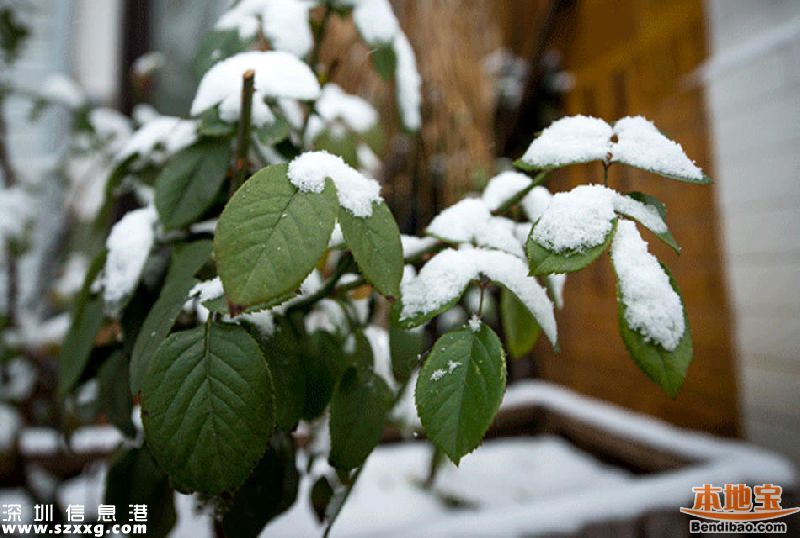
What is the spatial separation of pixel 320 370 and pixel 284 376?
0.20ft

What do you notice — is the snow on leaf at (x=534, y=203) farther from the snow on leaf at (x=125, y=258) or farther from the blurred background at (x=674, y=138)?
the blurred background at (x=674, y=138)

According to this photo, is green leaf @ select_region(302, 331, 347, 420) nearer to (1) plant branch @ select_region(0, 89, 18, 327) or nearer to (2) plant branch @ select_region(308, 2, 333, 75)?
(2) plant branch @ select_region(308, 2, 333, 75)

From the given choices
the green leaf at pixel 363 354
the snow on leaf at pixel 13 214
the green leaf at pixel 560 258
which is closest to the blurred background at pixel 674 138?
the snow on leaf at pixel 13 214

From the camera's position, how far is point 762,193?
1.31 meters

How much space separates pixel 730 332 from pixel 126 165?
145 cm

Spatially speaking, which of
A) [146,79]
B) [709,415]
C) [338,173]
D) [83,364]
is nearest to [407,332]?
[338,173]

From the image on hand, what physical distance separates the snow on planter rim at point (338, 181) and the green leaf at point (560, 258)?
100 millimetres

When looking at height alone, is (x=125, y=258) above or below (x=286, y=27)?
below

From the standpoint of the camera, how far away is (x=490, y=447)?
1574 mm

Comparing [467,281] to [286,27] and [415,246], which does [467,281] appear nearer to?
[415,246]

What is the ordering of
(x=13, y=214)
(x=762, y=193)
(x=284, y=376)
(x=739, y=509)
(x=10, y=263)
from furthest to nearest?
1. (x=762, y=193)
2. (x=10, y=263)
3. (x=13, y=214)
4. (x=739, y=509)
5. (x=284, y=376)

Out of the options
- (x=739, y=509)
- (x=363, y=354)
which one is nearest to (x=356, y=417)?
(x=363, y=354)

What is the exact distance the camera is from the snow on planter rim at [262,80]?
42cm

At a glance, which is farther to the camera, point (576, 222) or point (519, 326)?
point (519, 326)
